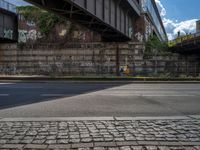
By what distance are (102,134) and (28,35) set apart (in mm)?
44175

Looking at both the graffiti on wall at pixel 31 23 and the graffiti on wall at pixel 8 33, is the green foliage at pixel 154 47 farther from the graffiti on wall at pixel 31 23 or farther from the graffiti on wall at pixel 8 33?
the graffiti on wall at pixel 8 33

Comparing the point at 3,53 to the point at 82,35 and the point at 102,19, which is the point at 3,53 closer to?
the point at 82,35

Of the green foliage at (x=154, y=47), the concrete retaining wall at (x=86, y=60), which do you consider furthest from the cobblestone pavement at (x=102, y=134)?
the green foliage at (x=154, y=47)

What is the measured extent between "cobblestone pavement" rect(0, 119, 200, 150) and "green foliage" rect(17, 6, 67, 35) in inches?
1662

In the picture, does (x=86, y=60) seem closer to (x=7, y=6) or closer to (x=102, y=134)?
(x=7, y=6)

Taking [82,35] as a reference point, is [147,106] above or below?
below

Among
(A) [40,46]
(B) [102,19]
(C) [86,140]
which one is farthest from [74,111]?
(A) [40,46]

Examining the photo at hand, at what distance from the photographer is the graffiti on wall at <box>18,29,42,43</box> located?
4722 cm

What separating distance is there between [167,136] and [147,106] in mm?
4431

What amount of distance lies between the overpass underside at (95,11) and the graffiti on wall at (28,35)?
13.2 meters

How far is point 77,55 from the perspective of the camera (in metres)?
43.5

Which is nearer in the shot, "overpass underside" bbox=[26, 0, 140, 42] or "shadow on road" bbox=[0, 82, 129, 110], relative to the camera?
"shadow on road" bbox=[0, 82, 129, 110]

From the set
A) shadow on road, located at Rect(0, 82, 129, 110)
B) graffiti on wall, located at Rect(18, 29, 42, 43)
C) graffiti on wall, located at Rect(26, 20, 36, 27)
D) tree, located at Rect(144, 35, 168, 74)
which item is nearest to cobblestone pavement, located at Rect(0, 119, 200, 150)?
shadow on road, located at Rect(0, 82, 129, 110)

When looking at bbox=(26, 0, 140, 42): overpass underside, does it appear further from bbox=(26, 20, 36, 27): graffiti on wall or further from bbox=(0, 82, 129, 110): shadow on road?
bbox=(26, 20, 36, 27): graffiti on wall
